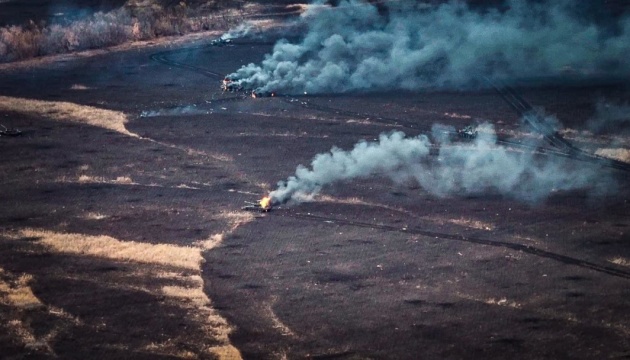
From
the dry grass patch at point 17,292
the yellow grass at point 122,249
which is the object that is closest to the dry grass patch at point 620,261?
the yellow grass at point 122,249

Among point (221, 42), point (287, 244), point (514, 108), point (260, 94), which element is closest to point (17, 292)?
point (287, 244)

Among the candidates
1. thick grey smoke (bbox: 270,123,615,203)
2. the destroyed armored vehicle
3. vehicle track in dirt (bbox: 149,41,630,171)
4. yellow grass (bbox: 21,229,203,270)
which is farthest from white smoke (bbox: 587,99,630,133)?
yellow grass (bbox: 21,229,203,270)

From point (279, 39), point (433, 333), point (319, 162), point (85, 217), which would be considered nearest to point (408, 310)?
point (433, 333)

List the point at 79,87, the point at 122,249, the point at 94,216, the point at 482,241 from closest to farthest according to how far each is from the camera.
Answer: the point at 482,241
the point at 122,249
the point at 94,216
the point at 79,87

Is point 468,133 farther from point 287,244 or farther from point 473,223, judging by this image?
point 287,244

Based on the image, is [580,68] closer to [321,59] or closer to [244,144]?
[321,59]

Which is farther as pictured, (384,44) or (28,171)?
(384,44)

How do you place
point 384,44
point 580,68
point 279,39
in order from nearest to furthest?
1. point 580,68
2. point 384,44
3. point 279,39
